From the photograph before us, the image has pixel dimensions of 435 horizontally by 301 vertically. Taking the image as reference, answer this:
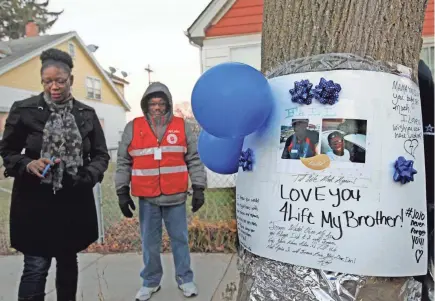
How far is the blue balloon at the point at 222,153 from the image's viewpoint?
1751mm

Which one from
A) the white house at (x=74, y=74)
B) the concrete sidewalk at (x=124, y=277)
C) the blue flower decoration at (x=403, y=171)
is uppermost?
the white house at (x=74, y=74)

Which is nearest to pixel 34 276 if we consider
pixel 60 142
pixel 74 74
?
pixel 60 142

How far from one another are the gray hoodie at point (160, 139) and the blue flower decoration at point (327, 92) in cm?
221

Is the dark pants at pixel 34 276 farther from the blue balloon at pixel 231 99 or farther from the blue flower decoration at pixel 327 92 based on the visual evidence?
the blue flower decoration at pixel 327 92

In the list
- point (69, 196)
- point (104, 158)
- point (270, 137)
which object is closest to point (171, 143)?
point (104, 158)

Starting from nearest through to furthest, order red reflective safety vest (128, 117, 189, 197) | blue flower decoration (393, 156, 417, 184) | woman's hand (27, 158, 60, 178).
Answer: blue flower decoration (393, 156, 417, 184)
woman's hand (27, 158, 60, 178)
red reflective safety vest (128, 117, 189, 197)

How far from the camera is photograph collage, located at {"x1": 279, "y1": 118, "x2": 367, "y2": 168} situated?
1401 mm

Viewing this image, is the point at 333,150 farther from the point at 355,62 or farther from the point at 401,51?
the point at 401,51

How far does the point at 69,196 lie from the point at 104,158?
364 millimetres

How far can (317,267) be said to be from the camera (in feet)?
4.76

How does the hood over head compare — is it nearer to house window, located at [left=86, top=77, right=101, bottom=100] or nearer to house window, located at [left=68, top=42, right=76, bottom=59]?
house window, located at [left=68, top=42, right=76, bottom=59]

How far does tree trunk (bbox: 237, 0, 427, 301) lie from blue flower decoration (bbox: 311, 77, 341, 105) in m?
0.19

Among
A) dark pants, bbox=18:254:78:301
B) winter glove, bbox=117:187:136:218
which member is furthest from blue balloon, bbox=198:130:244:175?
winter glove, bbox=117:187:136:218

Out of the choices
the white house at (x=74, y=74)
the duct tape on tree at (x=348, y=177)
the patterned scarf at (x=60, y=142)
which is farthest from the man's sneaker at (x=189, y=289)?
the white house at (x=74, y=74)
